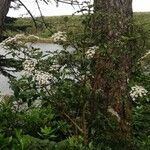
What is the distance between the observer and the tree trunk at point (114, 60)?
6656mm

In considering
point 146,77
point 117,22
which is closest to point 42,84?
point 117,22

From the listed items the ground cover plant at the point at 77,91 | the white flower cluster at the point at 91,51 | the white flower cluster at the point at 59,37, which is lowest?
the ground cover plant at the point at 77,91

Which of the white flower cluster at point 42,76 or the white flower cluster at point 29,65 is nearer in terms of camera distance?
the white flower cluster at point 42,76

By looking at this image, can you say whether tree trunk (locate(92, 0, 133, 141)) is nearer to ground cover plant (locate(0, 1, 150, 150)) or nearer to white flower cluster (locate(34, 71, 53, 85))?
ground cover plant (locate(0, 1, 150, 150))

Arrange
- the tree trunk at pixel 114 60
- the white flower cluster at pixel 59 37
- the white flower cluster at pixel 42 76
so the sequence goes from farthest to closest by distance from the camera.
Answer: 1. the tree trunk at pixel 114 60
2. the white flower cluster at pixel 59 37
3. the white flower cluster at pixel 42 76

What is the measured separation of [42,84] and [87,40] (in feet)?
2.78

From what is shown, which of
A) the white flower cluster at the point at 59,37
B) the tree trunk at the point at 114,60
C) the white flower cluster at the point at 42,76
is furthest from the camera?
the tree trunk at the point at 114,60

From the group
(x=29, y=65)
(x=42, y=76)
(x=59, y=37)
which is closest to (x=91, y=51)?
(x=59, y=37)

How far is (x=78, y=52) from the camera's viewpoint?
21.7 feet

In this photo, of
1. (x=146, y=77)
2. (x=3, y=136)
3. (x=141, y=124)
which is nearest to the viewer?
(x=3, y=136)

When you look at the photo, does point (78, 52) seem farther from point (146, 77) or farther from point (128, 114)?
point (146, 77)

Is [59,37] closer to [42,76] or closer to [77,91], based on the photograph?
[42,76]

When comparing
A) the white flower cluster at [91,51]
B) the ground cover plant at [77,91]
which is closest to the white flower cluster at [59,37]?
the ground cover plant at [77,91]

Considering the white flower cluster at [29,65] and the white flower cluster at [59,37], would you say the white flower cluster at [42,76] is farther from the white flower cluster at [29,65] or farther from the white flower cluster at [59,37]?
the white flower cluster at [59,37]
